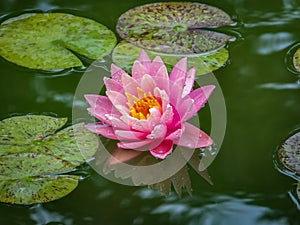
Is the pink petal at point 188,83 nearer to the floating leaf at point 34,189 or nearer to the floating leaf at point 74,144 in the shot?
the floating leaf at point 74,144

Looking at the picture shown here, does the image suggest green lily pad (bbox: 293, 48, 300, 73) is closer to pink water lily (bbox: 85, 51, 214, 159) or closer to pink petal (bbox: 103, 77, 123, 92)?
pink water lily (bbox: 85, 51, 214, 159)

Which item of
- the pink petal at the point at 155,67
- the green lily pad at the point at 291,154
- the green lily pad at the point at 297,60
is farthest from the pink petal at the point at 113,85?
the green lily pad at the point at 297,60

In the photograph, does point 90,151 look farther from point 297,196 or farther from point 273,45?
point 273,45

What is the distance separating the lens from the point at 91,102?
1680mm

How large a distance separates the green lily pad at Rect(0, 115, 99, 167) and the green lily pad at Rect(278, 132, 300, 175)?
→ 0.55m

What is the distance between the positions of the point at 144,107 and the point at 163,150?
0.14m

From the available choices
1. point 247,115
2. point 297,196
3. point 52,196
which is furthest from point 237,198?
point 52,196

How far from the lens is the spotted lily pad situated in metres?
1.49

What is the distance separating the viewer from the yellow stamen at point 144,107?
5.23ft

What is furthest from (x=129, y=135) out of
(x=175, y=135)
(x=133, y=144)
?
(x=175, y=135)

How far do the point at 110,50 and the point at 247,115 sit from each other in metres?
0.57

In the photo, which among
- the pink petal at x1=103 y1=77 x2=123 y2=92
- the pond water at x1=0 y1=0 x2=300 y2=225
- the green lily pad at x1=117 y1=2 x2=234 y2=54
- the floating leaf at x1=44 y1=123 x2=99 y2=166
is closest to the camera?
the pond water at x1=0 y1=0 x2=300 y2=225

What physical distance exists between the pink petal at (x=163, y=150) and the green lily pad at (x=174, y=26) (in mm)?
499

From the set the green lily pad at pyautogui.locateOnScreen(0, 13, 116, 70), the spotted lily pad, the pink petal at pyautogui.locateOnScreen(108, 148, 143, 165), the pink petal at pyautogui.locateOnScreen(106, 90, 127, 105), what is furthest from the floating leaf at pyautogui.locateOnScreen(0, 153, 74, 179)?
the green lily pad at pyautogui.locateOnScreen(0, 13, 116, 70)
